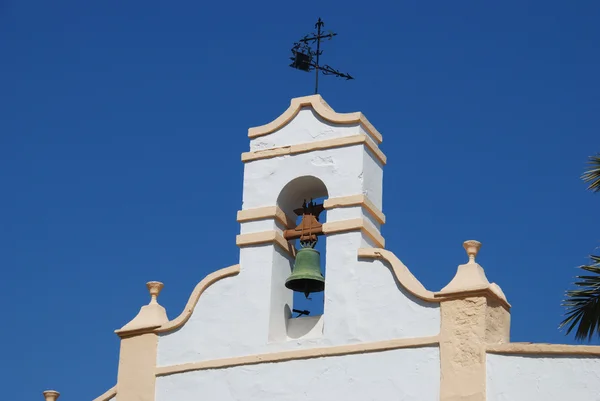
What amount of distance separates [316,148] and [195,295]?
2.30 metres

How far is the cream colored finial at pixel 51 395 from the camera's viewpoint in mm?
19692

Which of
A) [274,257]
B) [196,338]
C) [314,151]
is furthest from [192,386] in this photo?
[314,151]

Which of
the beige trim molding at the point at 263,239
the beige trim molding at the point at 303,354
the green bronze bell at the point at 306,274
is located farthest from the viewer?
the beige trim molding at the point at 263,239

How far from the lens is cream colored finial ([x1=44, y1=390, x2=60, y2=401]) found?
64.6ft

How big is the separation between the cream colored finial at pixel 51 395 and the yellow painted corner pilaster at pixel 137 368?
1212 millimetres

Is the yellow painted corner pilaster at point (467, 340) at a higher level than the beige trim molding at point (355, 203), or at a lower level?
lower

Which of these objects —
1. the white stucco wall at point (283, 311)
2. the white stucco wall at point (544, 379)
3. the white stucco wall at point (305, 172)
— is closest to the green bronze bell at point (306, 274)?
the white stucco wall at point (283, 311)

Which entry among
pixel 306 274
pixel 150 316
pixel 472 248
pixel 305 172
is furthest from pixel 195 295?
pixel 472 248

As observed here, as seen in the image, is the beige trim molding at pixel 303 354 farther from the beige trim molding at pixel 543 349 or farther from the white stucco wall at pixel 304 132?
the white stucco wall at pixel 304 132

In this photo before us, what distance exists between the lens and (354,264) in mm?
17969

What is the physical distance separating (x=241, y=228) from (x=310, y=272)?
1.12 m

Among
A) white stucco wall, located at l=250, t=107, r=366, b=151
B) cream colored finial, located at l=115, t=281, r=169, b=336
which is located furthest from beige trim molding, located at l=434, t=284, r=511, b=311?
cream colored finial, located at l=115, t=281, r=169, b=336

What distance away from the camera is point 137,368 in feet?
61.8

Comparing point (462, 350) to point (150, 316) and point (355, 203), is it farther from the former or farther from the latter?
point (150, 316)
